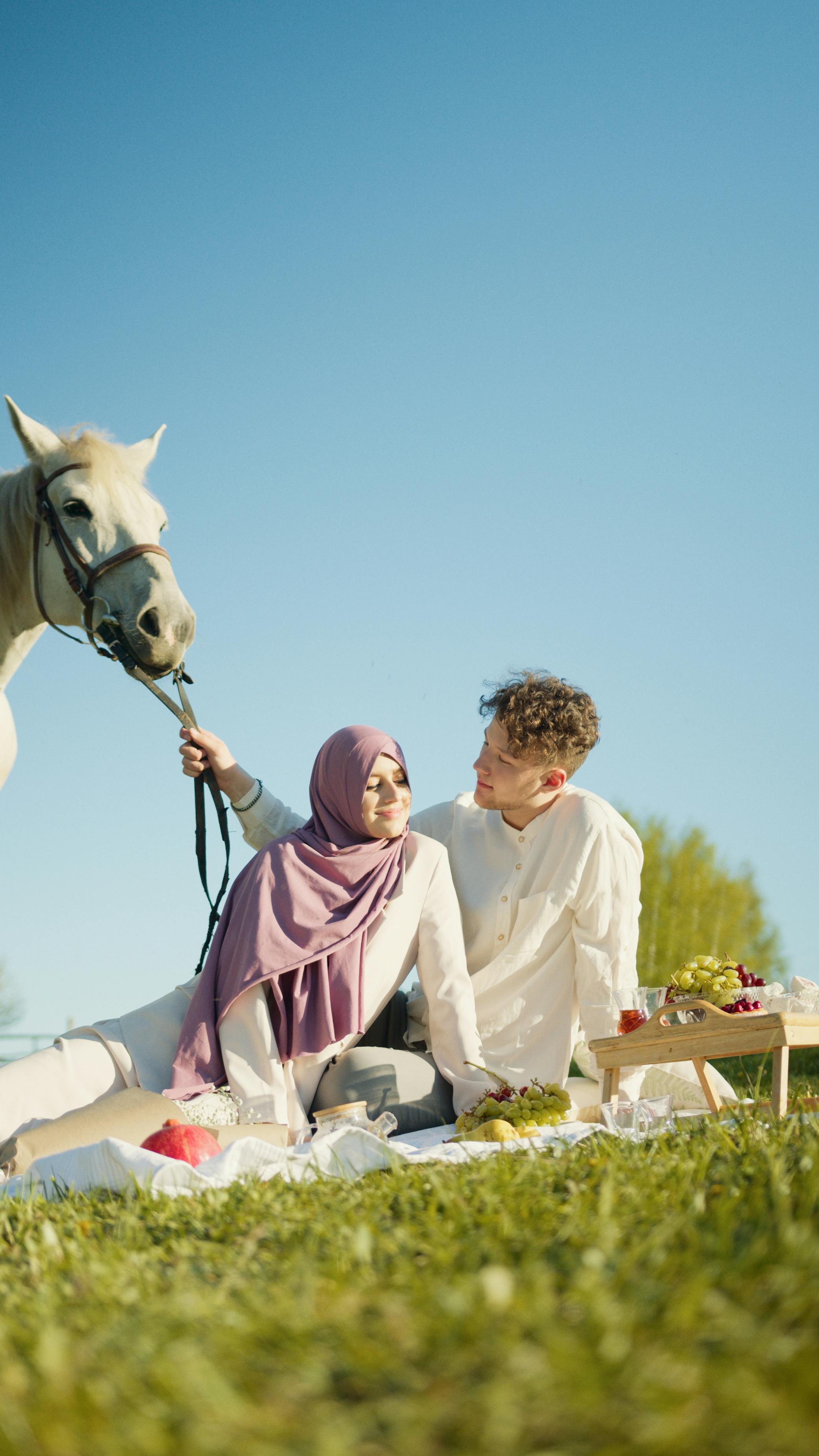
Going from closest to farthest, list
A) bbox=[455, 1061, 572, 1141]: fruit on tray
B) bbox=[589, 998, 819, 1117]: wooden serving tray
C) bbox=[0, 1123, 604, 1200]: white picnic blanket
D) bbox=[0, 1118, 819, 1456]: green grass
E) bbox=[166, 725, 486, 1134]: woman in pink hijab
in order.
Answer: bbox=[0, 1118, 819, 1456]: green grass, bbox=[0, 1123, 604, 1200]: white picnic blanket, bbox=[589, 998, 819, 1117]: wooden serving tray, bbox=[455, 1061, 572, 1141]: fruit on tray, bbox=[166, 725, 486, 1134]: woman in pink hijab

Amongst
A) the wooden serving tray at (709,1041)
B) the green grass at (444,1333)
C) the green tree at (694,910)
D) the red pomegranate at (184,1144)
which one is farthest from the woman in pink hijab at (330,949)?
the green tree at (694,910)

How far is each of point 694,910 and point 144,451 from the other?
82.2ft

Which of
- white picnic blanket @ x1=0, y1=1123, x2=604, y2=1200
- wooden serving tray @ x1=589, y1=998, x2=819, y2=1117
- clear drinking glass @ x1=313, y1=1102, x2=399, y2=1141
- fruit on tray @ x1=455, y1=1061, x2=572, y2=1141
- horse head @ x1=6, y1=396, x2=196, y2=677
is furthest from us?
horse head @ x1=6, y1=396, x2=196, y2=677

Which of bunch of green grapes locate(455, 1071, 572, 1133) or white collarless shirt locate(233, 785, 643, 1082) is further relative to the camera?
white collarless shirt locate(233, 785, 643, 1082)

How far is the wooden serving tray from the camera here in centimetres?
395

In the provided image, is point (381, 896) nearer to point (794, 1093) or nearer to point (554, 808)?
point (554, 808)

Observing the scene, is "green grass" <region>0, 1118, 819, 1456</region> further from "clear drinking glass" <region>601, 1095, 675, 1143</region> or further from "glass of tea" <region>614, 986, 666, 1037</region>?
"glass of tea" <region>614, 986, 666, 1037</region>

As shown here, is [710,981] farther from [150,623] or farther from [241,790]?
[150,623]

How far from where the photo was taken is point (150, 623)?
5477mm

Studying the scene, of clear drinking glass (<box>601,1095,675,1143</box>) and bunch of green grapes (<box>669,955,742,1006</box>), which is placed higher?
bunch of green grapes (<box>669,955,742,1006</box>)

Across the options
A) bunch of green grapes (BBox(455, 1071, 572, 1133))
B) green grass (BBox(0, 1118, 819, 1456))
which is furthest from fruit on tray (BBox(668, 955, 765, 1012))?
green grass (BBox(0, 1118, 819, 1456))

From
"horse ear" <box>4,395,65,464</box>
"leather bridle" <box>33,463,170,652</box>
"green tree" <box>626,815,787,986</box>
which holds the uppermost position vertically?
"horse ear" <box>4,395,65,464</box>

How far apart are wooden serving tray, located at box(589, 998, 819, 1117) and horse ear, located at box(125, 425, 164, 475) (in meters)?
3.84

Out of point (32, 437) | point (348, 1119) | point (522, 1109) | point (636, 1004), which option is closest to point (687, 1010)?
point (636, 1004)
